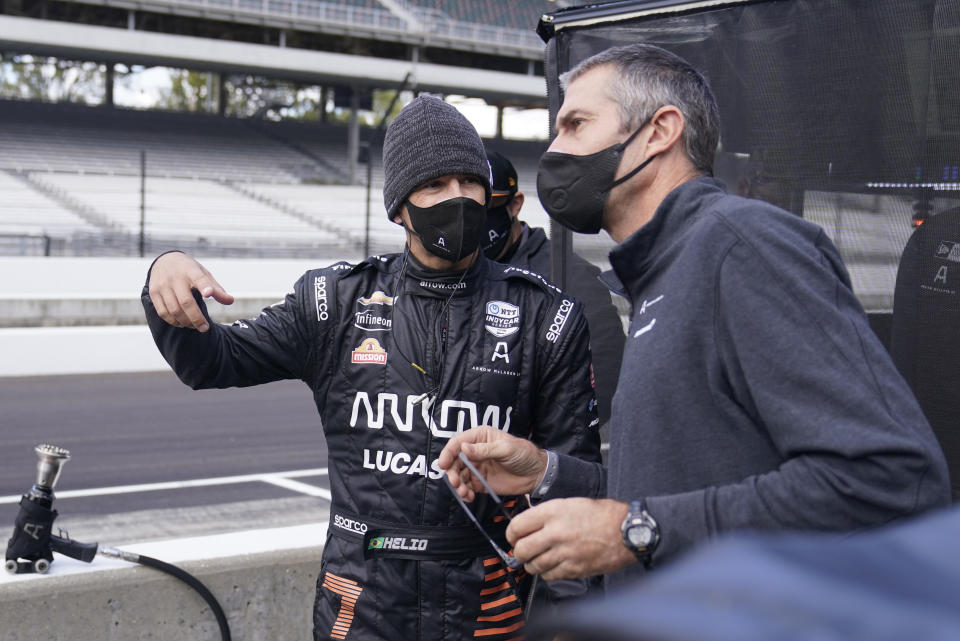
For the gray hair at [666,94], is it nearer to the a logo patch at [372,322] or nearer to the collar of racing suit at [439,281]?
the collar of racing suit at [439,281]

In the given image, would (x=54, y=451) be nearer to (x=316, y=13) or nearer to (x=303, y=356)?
(x=303, y=356)

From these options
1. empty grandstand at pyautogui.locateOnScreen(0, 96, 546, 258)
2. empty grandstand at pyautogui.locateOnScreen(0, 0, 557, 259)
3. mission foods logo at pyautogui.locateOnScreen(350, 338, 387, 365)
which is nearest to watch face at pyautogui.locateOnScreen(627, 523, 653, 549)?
mission foods logo at pyautogui.locateOnScreen(350, 338, 387, 365)

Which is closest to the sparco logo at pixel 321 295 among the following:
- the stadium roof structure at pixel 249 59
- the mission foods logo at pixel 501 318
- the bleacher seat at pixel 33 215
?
the mission foods logo at pixel 501 318

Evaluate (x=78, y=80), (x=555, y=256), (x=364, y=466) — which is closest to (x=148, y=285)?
(x=364, y=466)

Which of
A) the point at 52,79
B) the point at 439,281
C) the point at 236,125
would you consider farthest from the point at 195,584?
the point at 52,79

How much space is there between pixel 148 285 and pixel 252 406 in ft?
28.5

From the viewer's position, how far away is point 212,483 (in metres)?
7.38

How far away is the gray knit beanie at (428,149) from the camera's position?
2.51 meters

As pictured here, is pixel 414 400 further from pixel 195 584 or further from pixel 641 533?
pixel 195 584

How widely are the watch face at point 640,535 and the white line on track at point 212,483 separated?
5.66 metres

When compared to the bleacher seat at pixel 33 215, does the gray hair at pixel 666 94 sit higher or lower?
higher

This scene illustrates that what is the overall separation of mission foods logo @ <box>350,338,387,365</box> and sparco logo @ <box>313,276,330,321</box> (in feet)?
0.42

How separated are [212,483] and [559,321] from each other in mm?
5517

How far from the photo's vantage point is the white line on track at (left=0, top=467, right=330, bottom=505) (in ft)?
22.7
